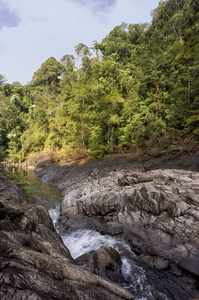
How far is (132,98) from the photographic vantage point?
68.5 feet

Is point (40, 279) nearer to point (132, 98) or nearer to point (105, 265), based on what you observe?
point (105, 265)

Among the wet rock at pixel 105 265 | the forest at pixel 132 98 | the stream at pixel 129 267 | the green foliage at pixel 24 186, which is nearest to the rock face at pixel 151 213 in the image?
the stream at pixel 129 267

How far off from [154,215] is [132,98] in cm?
1783

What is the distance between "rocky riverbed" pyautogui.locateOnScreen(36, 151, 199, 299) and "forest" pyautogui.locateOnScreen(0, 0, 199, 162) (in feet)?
20.2

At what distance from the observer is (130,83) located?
22859 mm

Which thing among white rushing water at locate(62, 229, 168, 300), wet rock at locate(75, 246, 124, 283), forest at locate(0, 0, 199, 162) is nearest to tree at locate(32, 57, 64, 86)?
forest at locate(0, 0, 199, 162)

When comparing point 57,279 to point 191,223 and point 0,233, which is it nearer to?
point 0,233

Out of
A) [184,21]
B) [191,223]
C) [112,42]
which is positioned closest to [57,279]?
[191,223]

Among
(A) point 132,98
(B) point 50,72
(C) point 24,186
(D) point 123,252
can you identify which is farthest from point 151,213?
(B) point 50,72

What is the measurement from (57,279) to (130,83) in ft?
82.6

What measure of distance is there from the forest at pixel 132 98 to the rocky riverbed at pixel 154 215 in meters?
6.16

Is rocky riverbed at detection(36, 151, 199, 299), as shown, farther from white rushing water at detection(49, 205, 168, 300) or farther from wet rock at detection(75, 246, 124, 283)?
wet rock at detection(75, 246, 124, 283)

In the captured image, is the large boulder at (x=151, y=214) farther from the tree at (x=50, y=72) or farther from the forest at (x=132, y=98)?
the tree at (x=50, y=72)

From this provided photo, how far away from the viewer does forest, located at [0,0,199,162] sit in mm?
16656
